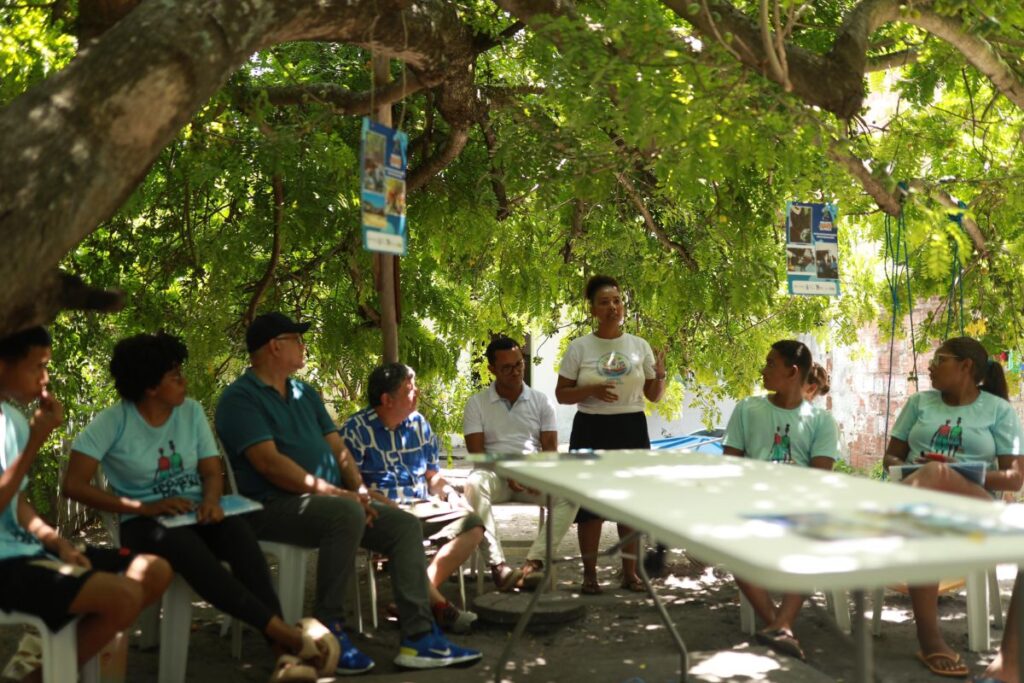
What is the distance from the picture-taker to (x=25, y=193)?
10.5ft

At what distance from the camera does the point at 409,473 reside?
573cm

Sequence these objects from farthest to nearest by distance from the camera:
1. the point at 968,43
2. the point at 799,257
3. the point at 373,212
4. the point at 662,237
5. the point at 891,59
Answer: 1. the point at 662,237
2. the point at 799,257
3. the point at 891,59
4. the point at 968,43
5. the point at 373,212

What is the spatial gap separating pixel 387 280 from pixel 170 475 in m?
1.72

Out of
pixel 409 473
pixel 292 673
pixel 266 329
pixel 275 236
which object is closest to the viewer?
pixel 292 673

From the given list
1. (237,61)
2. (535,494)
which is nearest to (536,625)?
(535,494)

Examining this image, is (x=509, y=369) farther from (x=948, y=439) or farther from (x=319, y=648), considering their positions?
Answer: (x=319, y=648)

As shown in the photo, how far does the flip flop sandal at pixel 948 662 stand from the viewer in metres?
4.68

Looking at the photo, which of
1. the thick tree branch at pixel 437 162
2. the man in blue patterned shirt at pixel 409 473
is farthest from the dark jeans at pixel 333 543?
the thick tree branch at pixel 437 162

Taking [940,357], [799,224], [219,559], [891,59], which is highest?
[891,59]

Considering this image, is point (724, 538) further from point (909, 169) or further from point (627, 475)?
point (909, 169)

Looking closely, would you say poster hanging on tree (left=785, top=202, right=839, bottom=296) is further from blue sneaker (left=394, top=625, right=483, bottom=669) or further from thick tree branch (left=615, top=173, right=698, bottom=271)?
blue sneaker (left=394, top=625, right=483, bottom=669)

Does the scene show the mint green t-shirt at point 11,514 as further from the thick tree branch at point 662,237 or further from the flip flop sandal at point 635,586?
the thick tree branch at point 662,237

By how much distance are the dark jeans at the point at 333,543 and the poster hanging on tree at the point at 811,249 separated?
314 cm

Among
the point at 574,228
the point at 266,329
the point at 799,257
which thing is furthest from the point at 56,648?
the point at 574,228
